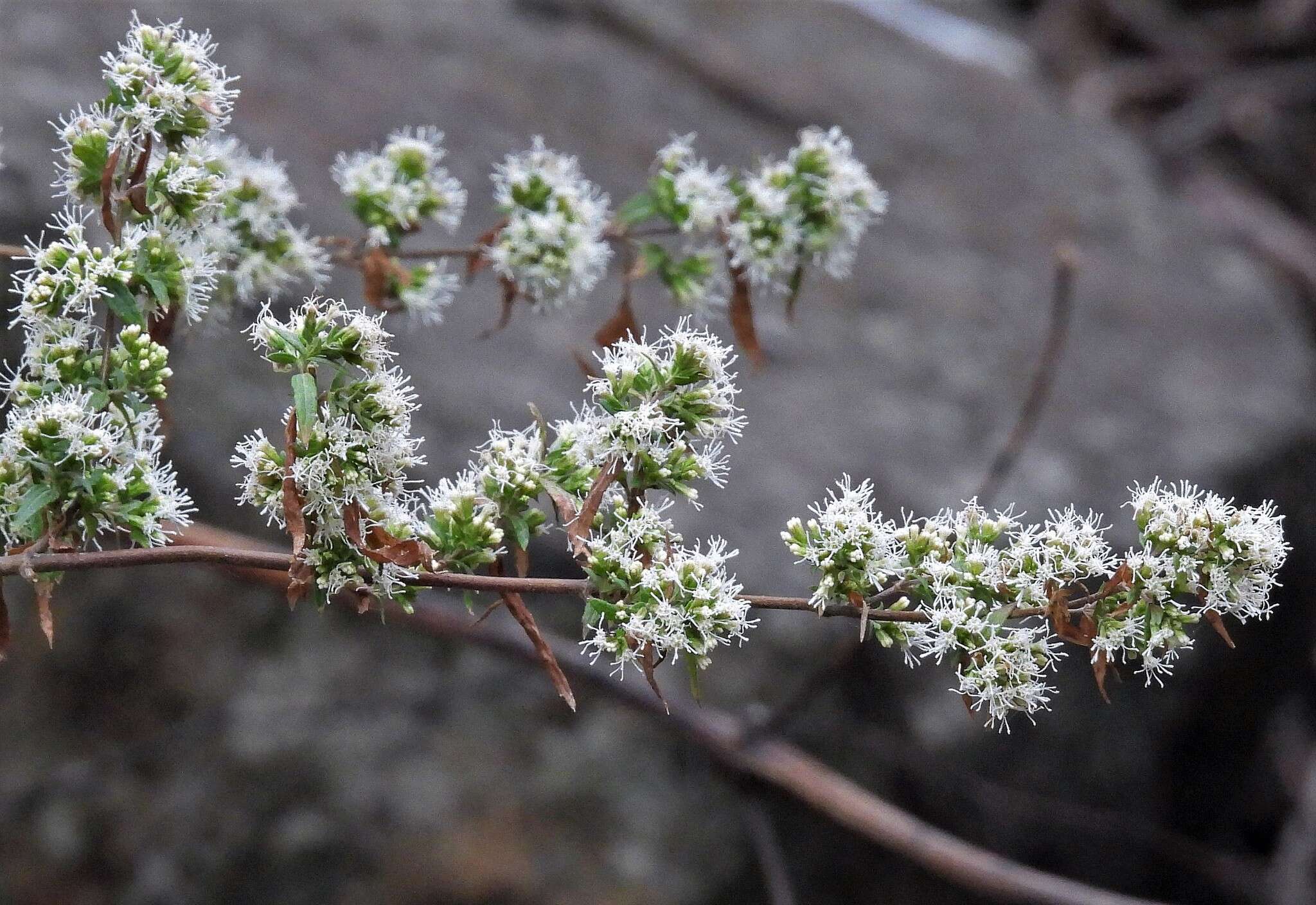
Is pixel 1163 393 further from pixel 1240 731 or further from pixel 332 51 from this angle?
pixel 332 51

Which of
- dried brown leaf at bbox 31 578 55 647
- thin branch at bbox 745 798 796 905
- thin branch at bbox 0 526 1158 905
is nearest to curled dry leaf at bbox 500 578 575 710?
dried brown leaf at bbox 31 578 55 647

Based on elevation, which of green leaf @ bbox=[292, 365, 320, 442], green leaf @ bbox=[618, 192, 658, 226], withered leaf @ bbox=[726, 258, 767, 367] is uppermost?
green leaf @ bbox=[618, 192, 658, 226]

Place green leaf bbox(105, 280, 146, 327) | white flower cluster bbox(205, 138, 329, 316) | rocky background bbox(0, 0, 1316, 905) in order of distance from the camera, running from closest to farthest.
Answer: green leaf bbox(105, 280, 146, 327), white flower cluster bbox(205, 138, 329, 316), rocky background bbox(0, 0, 1316, 905)

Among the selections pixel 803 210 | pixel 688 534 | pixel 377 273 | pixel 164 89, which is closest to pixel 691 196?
pixel 803 210

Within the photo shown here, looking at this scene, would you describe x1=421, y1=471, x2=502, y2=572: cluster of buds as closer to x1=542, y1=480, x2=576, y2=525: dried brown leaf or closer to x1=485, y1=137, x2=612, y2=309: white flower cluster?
x1=542, y1=480, x2=576, y2=525: dried brown leaf

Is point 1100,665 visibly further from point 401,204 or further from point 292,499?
point 401,204

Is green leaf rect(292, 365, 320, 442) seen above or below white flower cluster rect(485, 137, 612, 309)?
below

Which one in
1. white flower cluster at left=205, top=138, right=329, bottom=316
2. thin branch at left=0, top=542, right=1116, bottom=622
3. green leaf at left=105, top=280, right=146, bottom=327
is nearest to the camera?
thin branch at left=0, top=542, right=1116, bottom=622
